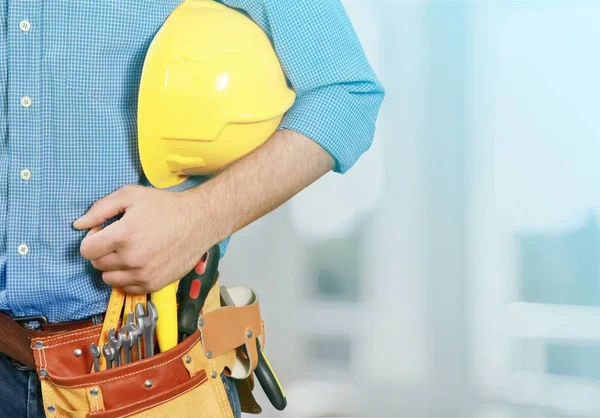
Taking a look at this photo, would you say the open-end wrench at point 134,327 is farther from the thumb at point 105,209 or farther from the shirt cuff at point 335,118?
the shirt cuff at point 335,118

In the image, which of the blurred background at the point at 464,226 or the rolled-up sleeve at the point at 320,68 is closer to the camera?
the rolled-up sleeve at the point at 320,68

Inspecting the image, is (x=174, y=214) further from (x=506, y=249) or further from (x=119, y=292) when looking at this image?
(x=506, y=249)

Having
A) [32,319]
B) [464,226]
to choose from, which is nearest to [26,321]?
[32,319]

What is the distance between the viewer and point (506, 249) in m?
2.47

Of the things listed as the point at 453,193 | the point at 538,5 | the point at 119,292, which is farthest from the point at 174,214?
the point at 538,5

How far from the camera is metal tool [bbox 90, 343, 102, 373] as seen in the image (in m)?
0.90

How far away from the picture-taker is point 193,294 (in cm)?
98

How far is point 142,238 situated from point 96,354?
A: 17 centimetres

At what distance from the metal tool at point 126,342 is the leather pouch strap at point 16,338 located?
0.37 feet

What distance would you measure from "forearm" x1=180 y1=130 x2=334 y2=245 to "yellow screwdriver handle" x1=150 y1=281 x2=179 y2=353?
0.09 metres

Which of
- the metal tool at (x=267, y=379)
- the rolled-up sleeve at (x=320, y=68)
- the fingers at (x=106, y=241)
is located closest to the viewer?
the fingers at (x=106, y=241)

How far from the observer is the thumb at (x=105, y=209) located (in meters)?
0.86

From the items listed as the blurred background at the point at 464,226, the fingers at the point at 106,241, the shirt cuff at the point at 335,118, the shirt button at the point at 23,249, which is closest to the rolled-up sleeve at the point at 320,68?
the shirt cuff at the point at 335,118

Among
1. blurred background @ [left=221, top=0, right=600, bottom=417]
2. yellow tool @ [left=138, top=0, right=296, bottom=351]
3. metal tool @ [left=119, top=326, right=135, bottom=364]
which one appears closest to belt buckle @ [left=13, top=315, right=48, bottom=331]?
metal tool @ [left=119, top=326, right=135, bottom=364]
